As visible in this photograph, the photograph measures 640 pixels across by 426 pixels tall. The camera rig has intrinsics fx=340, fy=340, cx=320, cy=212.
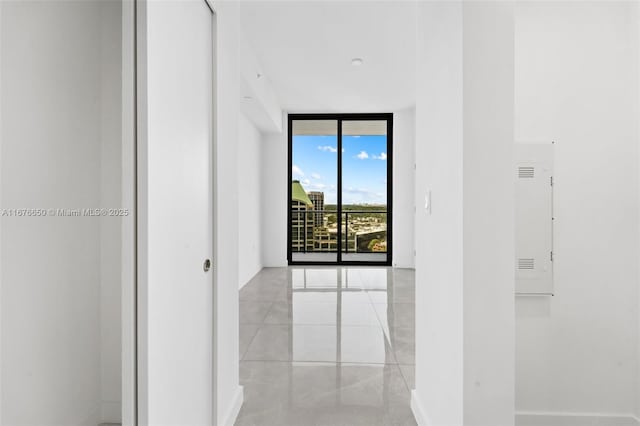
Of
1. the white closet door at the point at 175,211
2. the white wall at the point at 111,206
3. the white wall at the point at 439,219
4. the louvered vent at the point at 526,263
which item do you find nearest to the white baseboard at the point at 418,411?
the white wall at the point at 439,219

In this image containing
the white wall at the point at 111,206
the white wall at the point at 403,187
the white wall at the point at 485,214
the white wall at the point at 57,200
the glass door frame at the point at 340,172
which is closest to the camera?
the white wall at the point at 57,200

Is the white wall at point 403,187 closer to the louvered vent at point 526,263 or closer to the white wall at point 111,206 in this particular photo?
the louvered vent at point 526,263

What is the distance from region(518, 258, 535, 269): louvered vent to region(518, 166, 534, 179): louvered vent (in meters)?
0.40

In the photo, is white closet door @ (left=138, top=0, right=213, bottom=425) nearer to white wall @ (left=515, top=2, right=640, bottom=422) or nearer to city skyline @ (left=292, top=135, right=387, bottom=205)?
white wall @ (left=515, top=2, right=640, bottom=422)

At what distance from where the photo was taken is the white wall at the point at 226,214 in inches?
60.0

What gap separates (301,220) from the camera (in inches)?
262

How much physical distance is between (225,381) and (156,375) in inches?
27.7

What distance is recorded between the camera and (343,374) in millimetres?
2262

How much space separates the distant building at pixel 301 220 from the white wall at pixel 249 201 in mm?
589

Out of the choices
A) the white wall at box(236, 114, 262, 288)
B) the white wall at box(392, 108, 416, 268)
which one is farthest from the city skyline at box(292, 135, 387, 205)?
the white wall at box(236, 114, 262, 288)

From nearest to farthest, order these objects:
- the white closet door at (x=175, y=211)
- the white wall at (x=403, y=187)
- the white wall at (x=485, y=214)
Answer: the white closet door at (x=175, y=211) → the white wall at (x=485, y=214) → the white wall at (x=403, y=187)

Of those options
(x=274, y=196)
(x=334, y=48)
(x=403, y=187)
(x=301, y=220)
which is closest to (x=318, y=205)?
(x=301, y=220)

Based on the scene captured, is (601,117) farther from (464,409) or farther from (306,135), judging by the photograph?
(306,135)

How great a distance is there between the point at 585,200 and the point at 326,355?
190cm
